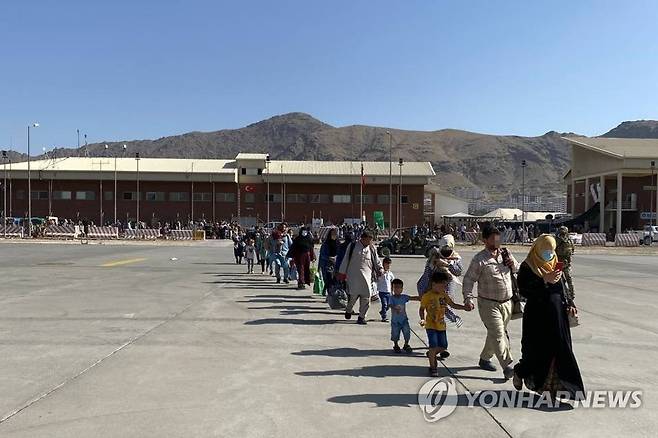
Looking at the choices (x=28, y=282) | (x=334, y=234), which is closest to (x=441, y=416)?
(x=334, y=234)

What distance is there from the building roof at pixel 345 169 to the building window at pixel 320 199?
2.59 metres

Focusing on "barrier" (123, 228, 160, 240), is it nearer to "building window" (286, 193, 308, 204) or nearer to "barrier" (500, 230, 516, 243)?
"building window" (286, 193, 308, 204)

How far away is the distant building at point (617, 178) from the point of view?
6181 cm

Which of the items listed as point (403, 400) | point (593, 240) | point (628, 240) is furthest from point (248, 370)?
point (628, 240)

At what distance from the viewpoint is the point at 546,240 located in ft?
20.5

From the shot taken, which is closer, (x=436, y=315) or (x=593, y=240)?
(x=436, y=315)

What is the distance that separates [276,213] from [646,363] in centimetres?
6358

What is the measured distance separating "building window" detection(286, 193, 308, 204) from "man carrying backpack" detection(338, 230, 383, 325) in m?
60.2

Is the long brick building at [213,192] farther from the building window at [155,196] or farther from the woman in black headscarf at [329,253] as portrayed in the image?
the woman in black headscarf at [329,253]

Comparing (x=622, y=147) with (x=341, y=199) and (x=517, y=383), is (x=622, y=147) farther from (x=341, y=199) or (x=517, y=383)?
(x=517, y=383)

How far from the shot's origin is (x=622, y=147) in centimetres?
6756

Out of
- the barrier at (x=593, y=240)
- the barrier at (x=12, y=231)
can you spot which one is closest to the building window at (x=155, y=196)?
the barrier at (x=12, y=231)

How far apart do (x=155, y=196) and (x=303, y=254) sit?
2238 inches

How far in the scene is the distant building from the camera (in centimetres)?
6181
